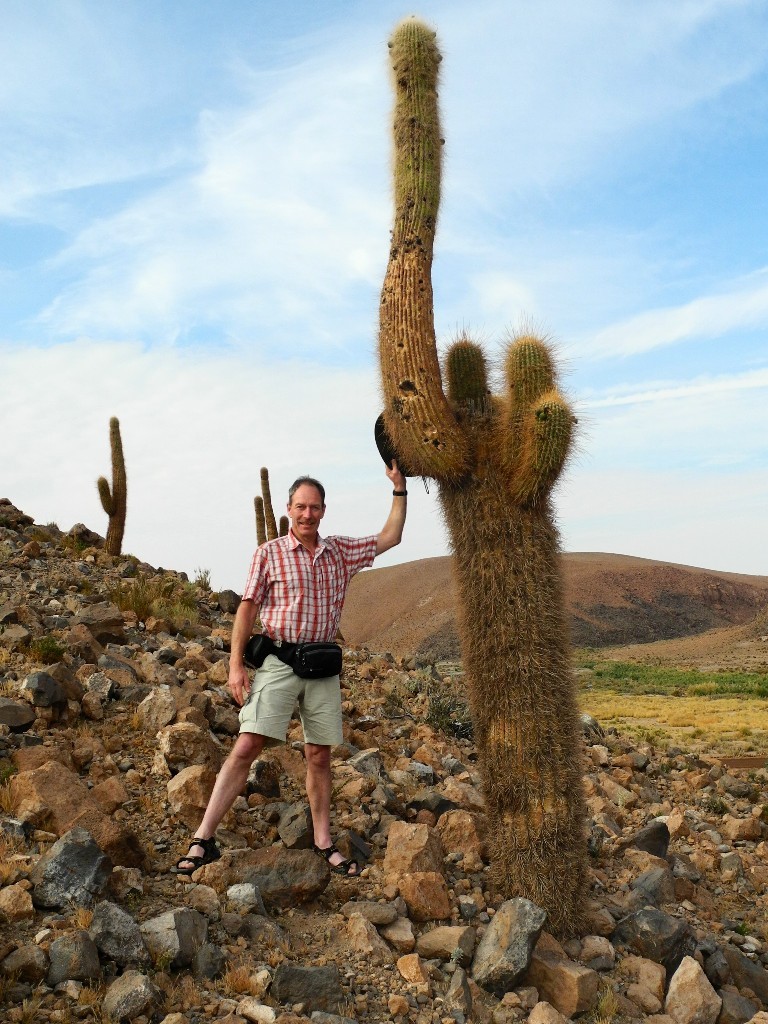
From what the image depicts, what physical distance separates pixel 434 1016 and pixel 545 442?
3194 millimetres

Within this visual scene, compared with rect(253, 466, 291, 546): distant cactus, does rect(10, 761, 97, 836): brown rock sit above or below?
below

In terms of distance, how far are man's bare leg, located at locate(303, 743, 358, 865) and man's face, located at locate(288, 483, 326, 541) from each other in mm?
1254

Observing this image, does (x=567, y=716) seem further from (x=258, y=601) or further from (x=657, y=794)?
(x=657, y=794)

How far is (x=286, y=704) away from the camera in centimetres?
515

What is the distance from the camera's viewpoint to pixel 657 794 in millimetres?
9133

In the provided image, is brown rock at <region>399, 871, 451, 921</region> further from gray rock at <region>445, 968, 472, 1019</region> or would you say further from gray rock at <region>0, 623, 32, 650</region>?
gray rock at <region>0, 623, 32, 650</region>

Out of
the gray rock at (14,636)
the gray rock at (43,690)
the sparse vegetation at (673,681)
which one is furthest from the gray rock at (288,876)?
the sparse vegetation at (673,681)

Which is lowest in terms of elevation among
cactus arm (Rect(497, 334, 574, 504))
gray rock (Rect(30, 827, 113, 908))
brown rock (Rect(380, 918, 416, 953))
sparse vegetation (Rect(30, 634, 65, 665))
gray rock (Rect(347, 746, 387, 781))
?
brown rock (Rect(380, 918, 416, 953))

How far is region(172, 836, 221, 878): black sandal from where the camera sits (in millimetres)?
4969

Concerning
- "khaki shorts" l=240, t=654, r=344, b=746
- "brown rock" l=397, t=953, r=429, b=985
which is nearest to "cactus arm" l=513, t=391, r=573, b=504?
"khaki shorts" l=240, t=654, r=344, b=746

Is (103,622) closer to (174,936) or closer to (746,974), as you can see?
(174,936)

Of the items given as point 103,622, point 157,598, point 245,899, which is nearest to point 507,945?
point 245,899

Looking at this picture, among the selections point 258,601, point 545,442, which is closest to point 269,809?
point 258,601

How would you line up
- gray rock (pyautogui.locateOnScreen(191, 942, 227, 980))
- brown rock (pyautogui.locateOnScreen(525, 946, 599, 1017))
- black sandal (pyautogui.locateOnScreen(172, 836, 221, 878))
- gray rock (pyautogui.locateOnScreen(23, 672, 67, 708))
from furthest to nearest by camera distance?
gray rock (pyautogui.locateOnScreen(23, 672, 67, 708)), black sandal (pyautogui.locateOnScreen(172, 836, 221, 878)), brown rock (pyautogui.locateOnScreen(525, 946, 599, 1017)), gray rock (pyautogui.locateOnScreen(191, 942, 227, 980))
